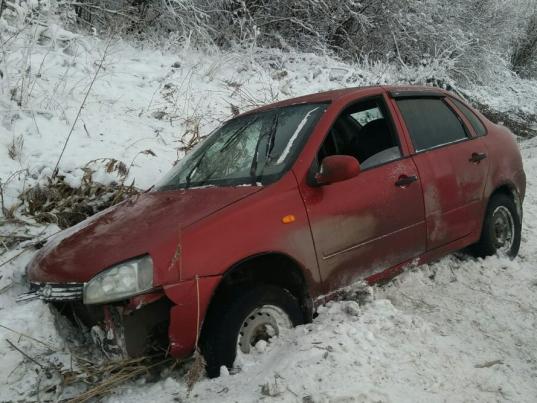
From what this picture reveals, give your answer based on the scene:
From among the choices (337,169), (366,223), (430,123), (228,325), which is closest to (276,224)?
(337,169)

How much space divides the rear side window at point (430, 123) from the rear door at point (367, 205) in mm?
213

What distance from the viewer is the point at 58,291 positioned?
2.55 m

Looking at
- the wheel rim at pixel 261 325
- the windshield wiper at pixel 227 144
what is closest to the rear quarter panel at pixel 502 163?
the windshield wiper at pixel 227 144

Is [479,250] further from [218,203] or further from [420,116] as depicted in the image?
[218,203]

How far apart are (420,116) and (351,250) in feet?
4.67

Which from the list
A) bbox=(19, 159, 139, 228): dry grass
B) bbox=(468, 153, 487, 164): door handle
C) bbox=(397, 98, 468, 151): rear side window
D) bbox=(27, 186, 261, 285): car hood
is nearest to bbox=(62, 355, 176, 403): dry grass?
bbox=(27, 186, 261, 285): car hood

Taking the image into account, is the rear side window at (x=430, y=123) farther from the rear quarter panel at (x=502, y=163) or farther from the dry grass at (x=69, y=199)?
the dry grass at (x=69, y=199)

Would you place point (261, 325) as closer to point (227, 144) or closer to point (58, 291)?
point (58, 291)

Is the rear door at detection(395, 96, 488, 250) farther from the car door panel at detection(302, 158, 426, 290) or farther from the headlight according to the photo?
the headlight

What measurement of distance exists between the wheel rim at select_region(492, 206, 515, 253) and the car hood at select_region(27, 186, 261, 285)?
8.40ft

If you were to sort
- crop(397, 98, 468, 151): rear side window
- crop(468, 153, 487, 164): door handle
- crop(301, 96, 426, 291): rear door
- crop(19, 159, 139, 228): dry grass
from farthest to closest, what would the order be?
crop(19, 159, 139, 228): dry grass < crop(468, 153, 487, 164): door handle < crop(397, 98, 468, 151): rear side window < crop(301, 96, 426, 291): rear door

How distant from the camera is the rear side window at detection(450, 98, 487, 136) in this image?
431 centimetres

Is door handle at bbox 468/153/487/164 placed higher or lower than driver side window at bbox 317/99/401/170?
lower

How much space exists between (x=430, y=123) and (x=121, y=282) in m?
2.74
